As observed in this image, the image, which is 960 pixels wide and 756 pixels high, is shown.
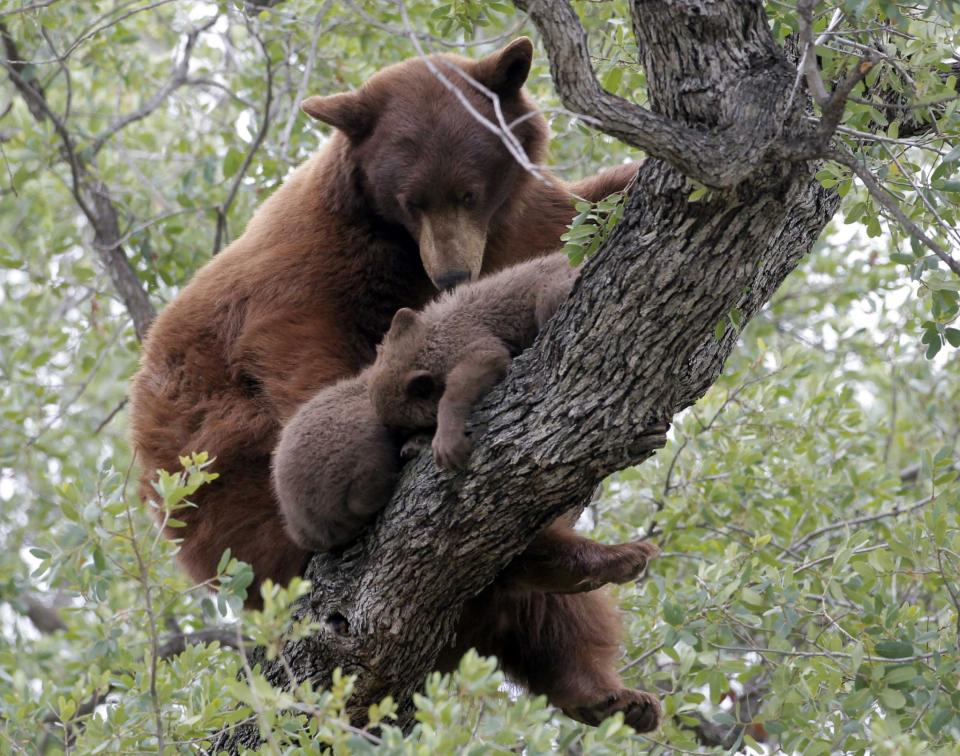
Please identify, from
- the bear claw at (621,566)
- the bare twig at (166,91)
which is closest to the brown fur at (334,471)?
the bear claw at (621,566)

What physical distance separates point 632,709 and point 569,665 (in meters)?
0.28

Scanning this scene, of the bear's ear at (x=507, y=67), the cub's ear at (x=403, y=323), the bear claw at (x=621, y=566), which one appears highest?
the bear's ear at (x=507, y=67)

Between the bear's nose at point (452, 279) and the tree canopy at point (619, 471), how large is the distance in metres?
0.82

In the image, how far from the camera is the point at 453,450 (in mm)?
3346

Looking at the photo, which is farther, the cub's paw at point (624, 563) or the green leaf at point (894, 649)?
the green leaf at point (894, 649)

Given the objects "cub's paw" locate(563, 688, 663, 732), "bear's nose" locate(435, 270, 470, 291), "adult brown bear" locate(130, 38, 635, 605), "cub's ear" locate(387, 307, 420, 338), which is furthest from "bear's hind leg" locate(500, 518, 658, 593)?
"bear's nose" locate(435, 270, 470, 291)

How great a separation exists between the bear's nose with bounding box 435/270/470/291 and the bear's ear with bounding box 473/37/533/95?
0.98 metres

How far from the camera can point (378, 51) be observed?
687 cm

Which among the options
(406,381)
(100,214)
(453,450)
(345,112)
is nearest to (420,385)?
(406,381)

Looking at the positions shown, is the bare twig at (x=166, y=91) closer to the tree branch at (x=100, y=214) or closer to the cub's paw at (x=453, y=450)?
the tree branch at (x=100, y=214)

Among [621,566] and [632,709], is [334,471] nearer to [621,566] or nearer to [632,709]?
[621,566]

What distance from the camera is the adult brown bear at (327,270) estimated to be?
173 inches

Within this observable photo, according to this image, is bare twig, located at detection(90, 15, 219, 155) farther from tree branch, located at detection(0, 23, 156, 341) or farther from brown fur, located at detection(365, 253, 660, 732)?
brown fur, located at detection(365, 253, 660, 732)

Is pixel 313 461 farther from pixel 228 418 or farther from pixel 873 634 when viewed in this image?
pixel 873 634
